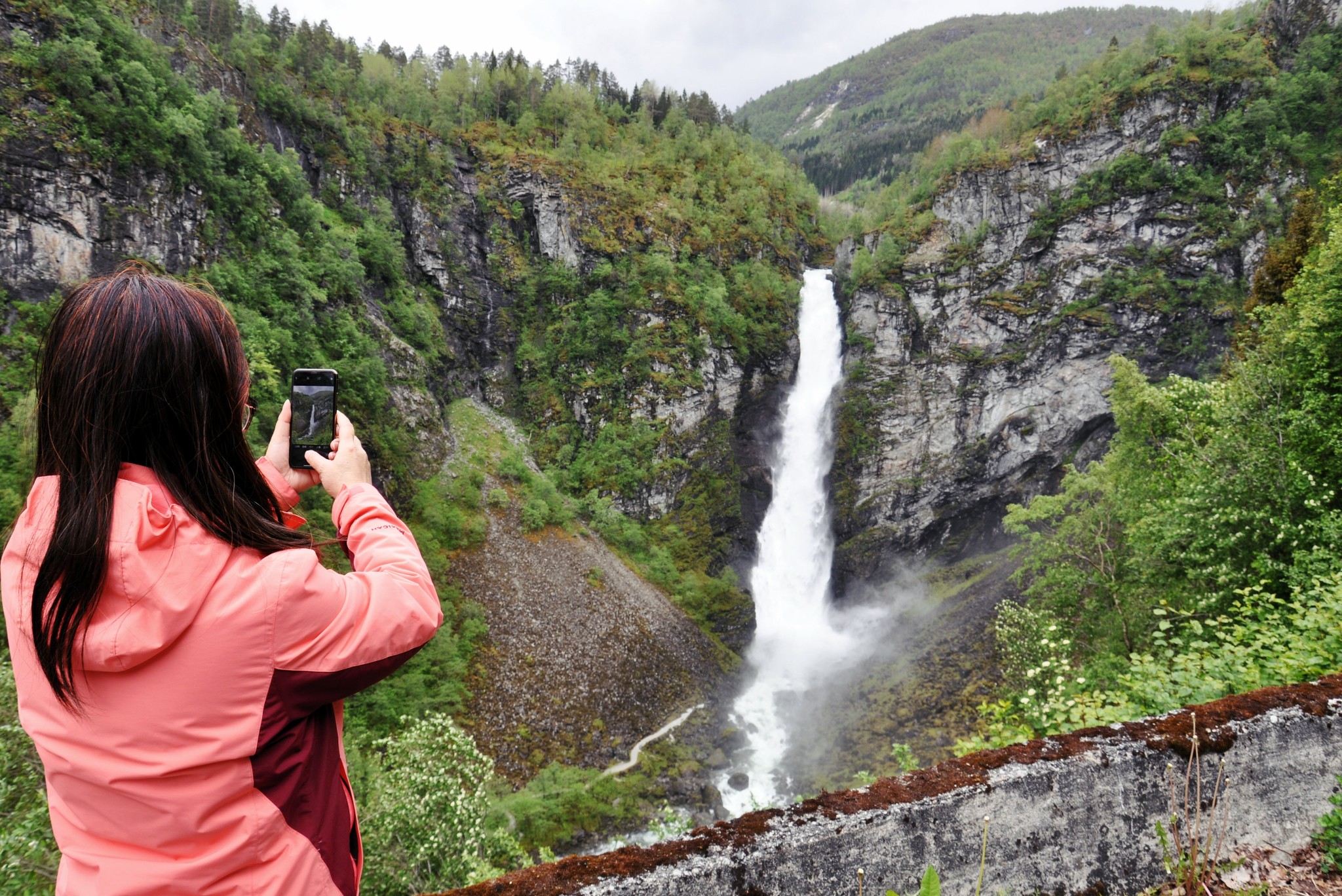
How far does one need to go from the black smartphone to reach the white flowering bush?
8.27 m

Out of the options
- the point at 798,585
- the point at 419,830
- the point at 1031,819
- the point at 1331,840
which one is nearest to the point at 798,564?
the point at 798,585

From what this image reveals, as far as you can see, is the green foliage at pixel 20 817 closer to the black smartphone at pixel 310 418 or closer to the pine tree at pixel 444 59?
the black smartphone at pixel 310 418

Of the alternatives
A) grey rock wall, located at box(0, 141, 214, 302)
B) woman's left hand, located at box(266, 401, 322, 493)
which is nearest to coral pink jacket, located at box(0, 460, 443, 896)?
woman's left hand, located at box(266, 401, 322, 493)

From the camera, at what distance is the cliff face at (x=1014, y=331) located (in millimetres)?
28906

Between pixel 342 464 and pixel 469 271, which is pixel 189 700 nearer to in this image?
pixel 342 464

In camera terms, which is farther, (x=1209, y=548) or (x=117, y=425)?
(x=1209, y=548)

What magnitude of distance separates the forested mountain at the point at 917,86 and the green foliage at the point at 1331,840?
8629 cm

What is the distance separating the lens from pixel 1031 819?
347cm

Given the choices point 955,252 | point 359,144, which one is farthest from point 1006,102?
point 359,144

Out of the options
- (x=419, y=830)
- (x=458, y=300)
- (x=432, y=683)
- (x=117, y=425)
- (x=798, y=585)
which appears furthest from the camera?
(x=458, y=300)

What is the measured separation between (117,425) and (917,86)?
168 meters

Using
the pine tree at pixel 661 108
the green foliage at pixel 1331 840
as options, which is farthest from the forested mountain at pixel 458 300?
the green foliage at pixel 1331 840

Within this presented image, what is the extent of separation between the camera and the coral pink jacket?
109 cm

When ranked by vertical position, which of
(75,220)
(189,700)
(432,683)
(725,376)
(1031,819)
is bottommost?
(432,683)
